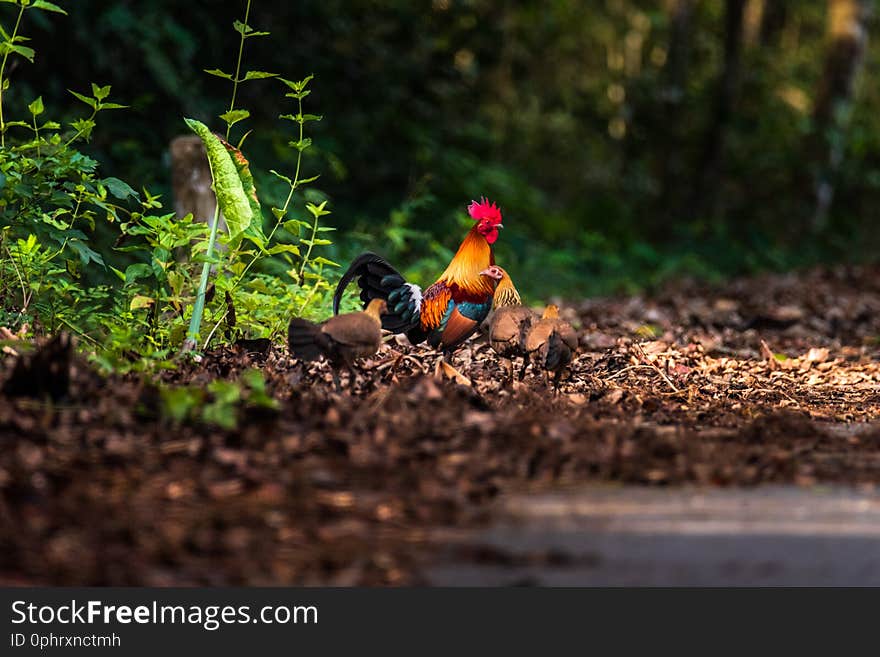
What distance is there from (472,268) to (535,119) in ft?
73.9

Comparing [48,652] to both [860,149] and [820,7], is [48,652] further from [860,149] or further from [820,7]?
[820,7]

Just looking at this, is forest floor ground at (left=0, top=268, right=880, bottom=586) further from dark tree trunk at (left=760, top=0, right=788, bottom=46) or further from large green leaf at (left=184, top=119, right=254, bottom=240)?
dark tree trunk at (left=760, top=0, right=788, bottom=46)

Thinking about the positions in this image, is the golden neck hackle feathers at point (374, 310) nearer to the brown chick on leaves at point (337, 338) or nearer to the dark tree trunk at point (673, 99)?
the brown chick on leaves at point (337, 338)

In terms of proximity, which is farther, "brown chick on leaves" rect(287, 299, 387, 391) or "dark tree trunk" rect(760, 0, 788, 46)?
"dark tree trunk" rect(760, 0, 788, 46)

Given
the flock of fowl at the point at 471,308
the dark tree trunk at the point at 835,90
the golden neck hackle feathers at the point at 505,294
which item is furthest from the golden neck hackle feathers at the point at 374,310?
the dark tree trunk at the point at 835,90

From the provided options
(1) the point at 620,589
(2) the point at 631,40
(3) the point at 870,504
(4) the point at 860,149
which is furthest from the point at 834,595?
(2) the point at 631,40

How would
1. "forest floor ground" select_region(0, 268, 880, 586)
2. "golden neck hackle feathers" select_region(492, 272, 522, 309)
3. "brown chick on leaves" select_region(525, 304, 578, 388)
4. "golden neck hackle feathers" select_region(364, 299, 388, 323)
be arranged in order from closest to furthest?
"forest floor ground" select_region(0, 268, 880, 586) → "golden neck hackle feathers" select_region(364, 299, 388, 323) → "brown chick on leaves" select_region(525, 304, 578, 388) → "golden neck hackle feathers" select_region(492, 272, 522, 309)

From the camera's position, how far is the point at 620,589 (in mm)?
2975

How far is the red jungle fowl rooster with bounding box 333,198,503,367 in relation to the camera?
4.79m

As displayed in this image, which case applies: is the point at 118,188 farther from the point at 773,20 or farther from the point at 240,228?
the point at 773,20

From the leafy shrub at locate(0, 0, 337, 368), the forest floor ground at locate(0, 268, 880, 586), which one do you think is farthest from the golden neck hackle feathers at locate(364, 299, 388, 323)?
the leafy shrub at locate(0, 0, 337, 368)

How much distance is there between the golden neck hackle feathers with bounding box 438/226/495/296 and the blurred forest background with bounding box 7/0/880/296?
8.76 feet

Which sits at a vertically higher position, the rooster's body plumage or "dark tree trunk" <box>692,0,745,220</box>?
"dark tree trunk" <box>692,0,745,220</box>

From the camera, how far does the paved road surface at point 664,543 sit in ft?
9.64
